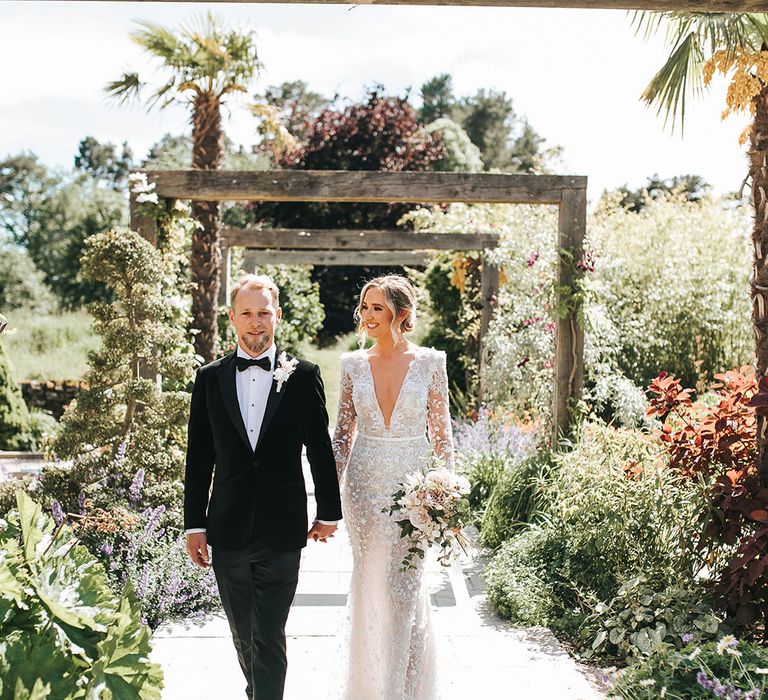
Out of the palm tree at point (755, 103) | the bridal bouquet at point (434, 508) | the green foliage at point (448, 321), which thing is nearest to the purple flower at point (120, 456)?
the bridal bouquet at point (434, 508)

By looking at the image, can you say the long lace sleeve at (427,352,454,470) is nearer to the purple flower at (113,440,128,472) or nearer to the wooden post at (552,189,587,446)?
the purple flower at (113,440,128,472)

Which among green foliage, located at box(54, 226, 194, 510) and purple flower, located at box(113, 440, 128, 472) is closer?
purple flower, located at box(113, 440, 128, 472)

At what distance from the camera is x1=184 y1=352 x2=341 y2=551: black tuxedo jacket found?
3068 millimetres

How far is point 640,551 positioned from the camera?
4.44 meters

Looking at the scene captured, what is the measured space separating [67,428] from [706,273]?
9085 millimetres

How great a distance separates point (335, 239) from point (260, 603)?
1036 cm

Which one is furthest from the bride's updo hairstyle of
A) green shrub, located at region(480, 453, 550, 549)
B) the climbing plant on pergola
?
the climbing plant on pergola

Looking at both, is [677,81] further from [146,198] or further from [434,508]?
[146,198]

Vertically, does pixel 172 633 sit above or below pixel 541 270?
below

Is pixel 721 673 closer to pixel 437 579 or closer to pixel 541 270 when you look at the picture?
pixel 437 579

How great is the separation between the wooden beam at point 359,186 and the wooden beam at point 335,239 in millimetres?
3926

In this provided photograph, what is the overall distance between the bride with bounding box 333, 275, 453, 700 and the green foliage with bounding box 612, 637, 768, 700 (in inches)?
35.2

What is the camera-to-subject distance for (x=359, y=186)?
6957 mm

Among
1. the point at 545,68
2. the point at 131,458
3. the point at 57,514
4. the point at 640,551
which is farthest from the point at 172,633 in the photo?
the point at 545,68
